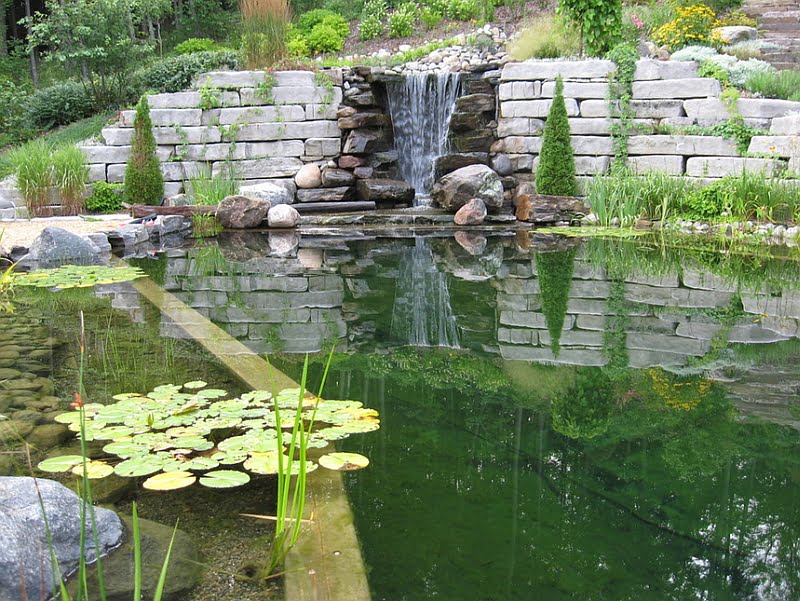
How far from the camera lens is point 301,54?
15062mm

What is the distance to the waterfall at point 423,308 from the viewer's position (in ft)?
14.5

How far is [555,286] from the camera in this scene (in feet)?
18.6

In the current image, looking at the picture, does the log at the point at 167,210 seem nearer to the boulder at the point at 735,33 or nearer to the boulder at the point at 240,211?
the boulder at the point at 240,211

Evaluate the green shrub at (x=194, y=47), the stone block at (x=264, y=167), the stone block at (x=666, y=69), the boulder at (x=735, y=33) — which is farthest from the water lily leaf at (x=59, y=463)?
the green shrub at (x=194, y=47)

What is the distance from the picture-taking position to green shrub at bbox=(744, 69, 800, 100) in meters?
9.39

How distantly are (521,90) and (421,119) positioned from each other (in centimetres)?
167

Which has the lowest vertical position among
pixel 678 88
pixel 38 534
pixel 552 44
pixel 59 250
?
pixel 38 534

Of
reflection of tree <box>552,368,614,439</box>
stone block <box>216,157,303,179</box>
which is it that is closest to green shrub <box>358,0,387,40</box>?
stone block <box>216,157,303,179</box>

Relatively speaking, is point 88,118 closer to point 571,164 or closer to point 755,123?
point 571,164

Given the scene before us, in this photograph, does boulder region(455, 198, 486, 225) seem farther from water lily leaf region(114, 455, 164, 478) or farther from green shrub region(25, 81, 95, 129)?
water lily leaf region(114, 455, 164, 478)

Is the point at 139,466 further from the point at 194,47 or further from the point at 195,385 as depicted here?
the point at 194,47

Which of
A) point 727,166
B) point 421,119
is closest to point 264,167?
point 421,119

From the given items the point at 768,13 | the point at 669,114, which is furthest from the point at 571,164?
the point at 768,13

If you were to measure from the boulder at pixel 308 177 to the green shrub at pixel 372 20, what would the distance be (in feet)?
19.2
